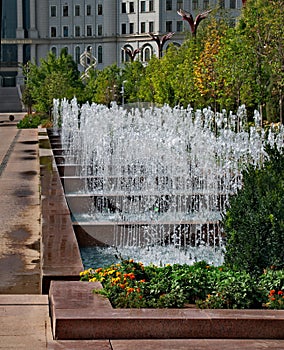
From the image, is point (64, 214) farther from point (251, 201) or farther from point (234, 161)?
point (234, 161)

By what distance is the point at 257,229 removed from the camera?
7.12m

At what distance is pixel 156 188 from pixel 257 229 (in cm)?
817

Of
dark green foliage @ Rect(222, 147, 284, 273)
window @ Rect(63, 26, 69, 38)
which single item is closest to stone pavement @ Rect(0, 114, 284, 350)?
dark green foliage @ Rect(222, 147, 284, 273)

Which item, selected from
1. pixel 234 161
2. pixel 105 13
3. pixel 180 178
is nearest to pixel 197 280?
pixel 180 178

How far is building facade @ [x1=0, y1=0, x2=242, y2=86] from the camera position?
310 ft

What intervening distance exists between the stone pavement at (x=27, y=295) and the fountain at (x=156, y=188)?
33.2 inches

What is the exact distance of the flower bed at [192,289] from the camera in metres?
6.16

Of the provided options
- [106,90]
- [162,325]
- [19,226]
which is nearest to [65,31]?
[106,90]

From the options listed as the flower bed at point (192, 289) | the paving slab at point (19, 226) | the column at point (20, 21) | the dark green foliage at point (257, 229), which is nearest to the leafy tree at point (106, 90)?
the paving slab at point (19, 226)

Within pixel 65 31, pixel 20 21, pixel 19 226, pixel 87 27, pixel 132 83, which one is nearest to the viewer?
pixel 19 226

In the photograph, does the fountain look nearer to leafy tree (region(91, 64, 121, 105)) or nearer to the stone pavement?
the stone pavement

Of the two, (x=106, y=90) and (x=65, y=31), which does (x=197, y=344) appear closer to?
(x=106, y=90)

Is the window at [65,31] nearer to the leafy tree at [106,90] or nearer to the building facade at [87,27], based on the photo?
the building facade at [87,27]

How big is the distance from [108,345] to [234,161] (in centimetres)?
1237
